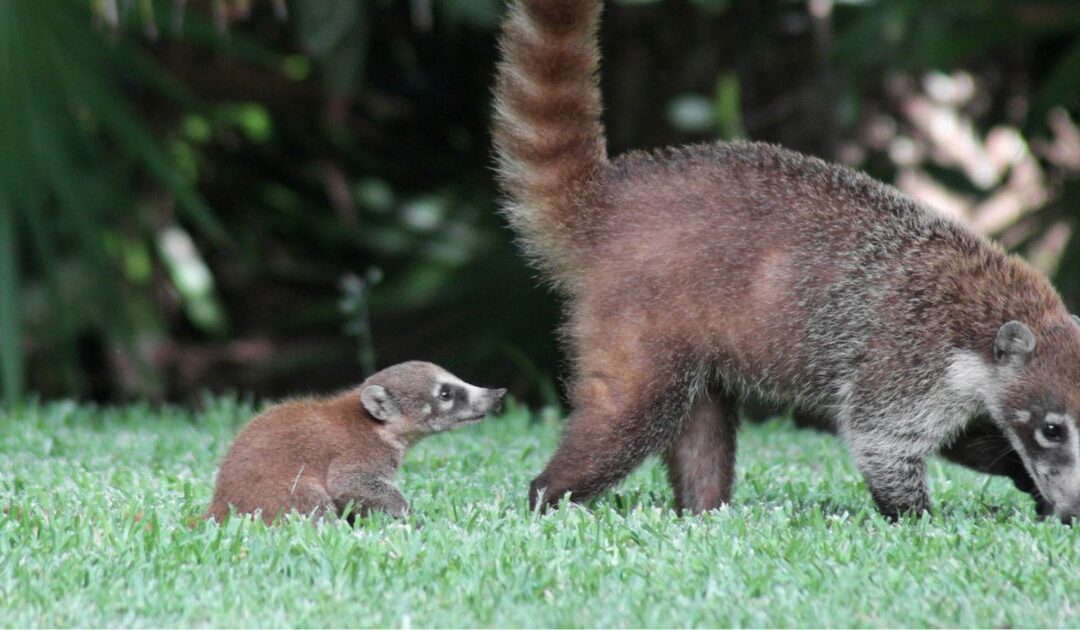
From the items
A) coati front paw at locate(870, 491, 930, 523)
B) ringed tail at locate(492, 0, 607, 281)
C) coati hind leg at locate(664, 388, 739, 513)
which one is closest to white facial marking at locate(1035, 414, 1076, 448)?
coati front paw at locate(870, 491, 930, 523)

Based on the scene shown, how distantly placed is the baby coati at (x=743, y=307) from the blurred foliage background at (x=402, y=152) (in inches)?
102

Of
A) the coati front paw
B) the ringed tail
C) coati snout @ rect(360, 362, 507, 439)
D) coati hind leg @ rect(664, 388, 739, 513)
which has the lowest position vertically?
the coati front paw

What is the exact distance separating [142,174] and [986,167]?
17.0 feet

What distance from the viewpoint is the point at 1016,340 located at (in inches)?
186

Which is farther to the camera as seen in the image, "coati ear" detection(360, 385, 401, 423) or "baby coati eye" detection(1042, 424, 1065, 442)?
"coati ear" detection(360, 385, 401, 423)

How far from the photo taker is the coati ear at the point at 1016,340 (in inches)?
186

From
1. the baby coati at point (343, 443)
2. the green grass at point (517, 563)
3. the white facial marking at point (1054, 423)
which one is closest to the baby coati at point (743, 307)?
the white facial marking at point (1054, 423)

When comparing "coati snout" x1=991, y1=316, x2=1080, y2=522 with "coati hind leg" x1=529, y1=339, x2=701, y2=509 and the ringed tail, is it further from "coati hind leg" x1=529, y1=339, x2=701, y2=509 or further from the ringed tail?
the ringed tail

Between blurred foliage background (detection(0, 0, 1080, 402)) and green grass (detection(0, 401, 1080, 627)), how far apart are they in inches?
122

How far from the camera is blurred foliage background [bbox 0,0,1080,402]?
7848 mm

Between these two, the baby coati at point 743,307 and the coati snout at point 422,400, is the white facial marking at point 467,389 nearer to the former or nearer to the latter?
the coati snout at point 422,400

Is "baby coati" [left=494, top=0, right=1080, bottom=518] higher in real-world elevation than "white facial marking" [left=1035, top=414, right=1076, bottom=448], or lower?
higher

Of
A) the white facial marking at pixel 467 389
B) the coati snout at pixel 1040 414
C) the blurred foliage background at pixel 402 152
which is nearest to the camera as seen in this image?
the coati snout at pixel 1040 414

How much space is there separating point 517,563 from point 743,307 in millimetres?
1344
